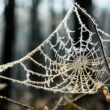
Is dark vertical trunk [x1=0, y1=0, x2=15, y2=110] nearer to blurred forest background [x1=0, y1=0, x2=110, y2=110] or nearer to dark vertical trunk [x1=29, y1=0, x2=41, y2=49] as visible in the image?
blurred forest background [x1=0, y1=0, x2=110, y2=110]

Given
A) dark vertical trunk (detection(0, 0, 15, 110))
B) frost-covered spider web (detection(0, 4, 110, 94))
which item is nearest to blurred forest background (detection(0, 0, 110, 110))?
dark vertical trunk (detection(0, 0, 15, 110))

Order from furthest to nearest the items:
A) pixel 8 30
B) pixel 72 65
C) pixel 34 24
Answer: pixel 34 24, pixel 8 30, pixel 72 65

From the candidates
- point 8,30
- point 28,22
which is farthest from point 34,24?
point 8,30

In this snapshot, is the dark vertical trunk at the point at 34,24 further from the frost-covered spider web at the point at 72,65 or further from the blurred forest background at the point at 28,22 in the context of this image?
the frost-covered spider web at the point at 72,65

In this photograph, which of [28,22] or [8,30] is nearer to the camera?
[8,30]

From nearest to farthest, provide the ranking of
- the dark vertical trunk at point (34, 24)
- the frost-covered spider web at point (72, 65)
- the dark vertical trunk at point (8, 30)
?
the frost-covered spider web at point (72, 65)
the dark vertical trunk at point (8, 30)
the dark vertical trunk at point (34, 24)

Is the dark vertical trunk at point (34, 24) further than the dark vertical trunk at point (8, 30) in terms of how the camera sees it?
Yes

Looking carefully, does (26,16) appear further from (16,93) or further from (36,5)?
(16,93)

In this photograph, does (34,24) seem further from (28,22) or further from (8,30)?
(8,30)

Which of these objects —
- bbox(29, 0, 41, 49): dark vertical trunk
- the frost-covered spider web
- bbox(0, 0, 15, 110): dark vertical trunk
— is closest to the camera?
the frost-covered spider web

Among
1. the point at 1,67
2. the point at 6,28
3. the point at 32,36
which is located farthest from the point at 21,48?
the point at 1,67

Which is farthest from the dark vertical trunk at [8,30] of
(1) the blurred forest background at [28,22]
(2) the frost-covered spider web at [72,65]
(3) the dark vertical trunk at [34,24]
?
(2) the frost-covered spider web at [72,65]
